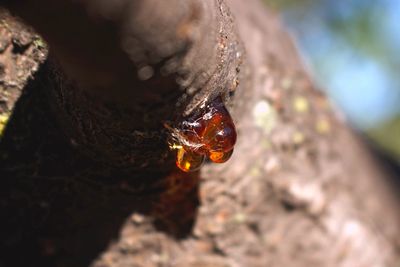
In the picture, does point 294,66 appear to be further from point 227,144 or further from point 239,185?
point 227,144

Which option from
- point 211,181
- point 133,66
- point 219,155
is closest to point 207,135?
point 219,155

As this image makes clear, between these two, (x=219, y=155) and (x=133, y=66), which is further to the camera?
(x=219, y=155)

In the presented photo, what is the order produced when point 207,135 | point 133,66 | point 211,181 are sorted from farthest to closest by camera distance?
1. point 211,181
2. point 207,135
3. point 133,66

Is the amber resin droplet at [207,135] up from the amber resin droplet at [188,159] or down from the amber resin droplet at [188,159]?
up

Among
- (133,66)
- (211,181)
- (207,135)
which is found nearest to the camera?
(133,66)

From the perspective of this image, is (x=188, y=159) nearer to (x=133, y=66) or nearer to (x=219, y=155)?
(x=219, y=155)

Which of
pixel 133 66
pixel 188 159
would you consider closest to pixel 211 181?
pixel 188 159

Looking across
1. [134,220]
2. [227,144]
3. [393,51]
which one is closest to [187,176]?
[134,220]
